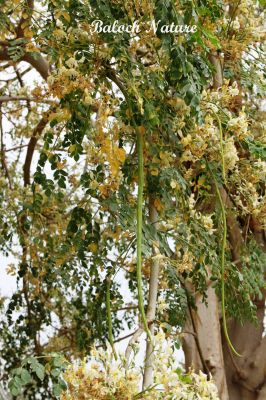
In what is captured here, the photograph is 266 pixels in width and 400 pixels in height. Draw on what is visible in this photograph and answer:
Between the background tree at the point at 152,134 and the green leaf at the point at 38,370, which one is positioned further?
the background tree at the point at 152,134

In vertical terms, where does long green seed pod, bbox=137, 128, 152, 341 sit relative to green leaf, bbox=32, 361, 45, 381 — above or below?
above

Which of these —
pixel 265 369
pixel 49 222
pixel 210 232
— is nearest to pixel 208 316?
pixel 265 369

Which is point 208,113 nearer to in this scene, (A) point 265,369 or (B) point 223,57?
(B) point 223,57

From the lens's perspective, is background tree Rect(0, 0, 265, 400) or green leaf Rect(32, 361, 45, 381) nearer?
green leaf Rect(32, 361, 45, 381)

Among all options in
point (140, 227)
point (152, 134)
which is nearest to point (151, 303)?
point (140, 227)

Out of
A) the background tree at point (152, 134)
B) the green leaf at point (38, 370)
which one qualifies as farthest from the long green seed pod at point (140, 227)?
the green leaf at point (38, 370)

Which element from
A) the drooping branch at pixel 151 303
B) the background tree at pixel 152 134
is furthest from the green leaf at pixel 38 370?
the drooping branch at pixel 151 303

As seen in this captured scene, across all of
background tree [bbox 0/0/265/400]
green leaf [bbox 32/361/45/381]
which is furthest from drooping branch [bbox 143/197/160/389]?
green leaf [bbox 32/361/45/381]

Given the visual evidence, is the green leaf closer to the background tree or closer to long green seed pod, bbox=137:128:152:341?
the background tree

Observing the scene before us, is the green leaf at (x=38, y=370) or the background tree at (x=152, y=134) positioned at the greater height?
the background tree at (x=152, y=134)

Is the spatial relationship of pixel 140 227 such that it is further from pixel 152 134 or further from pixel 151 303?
pixel 152 134

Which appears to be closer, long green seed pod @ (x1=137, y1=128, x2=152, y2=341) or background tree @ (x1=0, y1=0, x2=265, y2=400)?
long green seed pod @ (x1=137, y1=128, x2=152, y2=341)

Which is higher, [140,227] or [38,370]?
[140,227]

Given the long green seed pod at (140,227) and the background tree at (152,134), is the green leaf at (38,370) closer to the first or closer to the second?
the background tree at (152,134)
